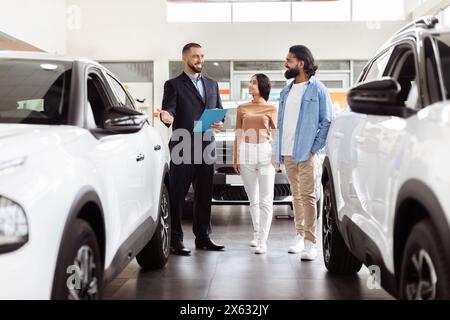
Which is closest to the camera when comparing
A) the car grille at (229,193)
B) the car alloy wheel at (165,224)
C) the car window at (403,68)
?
the car window at (403,68)

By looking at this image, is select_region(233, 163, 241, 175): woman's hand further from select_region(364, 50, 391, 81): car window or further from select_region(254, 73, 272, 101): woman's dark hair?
select_region(364, 50, 391, 81): car window

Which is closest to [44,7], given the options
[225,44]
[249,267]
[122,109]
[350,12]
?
[225,44]

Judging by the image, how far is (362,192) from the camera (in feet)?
11.4

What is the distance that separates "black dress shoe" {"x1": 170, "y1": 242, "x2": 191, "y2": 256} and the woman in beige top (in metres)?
0.66

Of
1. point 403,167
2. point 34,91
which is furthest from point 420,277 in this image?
point 34,91

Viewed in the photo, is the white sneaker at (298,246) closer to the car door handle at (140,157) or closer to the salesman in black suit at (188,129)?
the salesman in black suit at (188,129)

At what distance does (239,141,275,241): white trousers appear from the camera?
20.3ft

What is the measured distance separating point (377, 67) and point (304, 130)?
4.94ft

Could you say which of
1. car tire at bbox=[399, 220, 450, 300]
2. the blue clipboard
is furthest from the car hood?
the blue clipboard

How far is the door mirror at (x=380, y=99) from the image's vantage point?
110 inches

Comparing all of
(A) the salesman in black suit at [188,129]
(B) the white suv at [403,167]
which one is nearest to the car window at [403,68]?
(B) the white suv at [403,167]

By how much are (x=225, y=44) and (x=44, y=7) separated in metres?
4.21

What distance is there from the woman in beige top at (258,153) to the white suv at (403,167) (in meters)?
2.03

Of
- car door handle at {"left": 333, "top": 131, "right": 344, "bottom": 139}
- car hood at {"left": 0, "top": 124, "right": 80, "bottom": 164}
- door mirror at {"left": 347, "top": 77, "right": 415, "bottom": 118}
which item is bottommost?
car door handle at {"left": 333, "top": 131, "right": 344, "bottom": 139}
